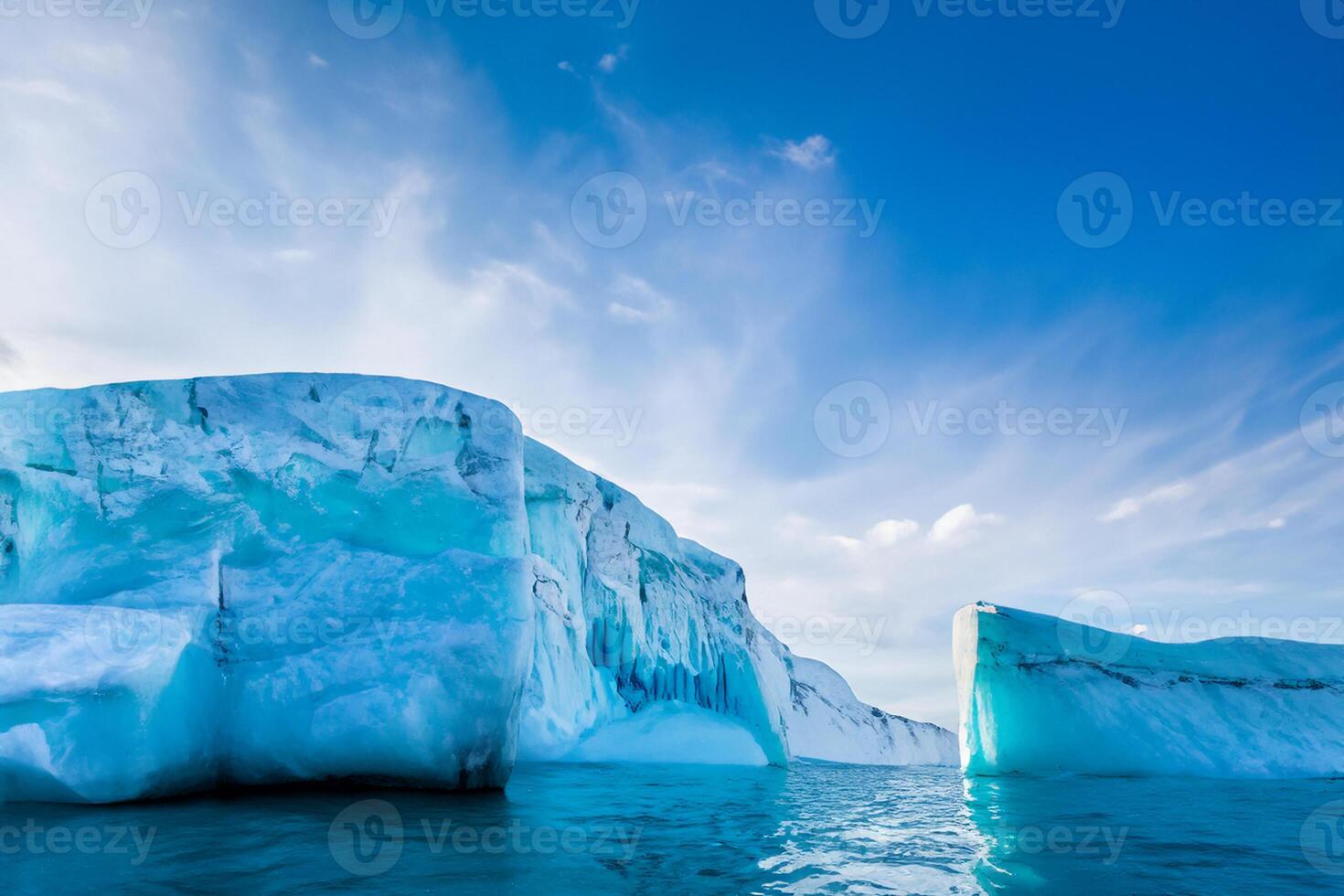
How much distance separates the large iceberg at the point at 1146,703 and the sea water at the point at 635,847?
8.86 metres

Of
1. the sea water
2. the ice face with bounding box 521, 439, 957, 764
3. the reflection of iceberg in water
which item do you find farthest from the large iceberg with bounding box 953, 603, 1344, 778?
the sea water

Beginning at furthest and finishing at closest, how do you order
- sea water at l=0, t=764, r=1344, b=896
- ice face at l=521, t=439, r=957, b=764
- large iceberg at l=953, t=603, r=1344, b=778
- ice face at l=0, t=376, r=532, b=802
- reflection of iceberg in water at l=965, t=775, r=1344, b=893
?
large iceberg at l=953, t=603, r=1344, b=778 < ice face at l=521, t=439, r=957, b=764 < ice face at l=0, t=376, r=532, b=802 < reflection of iceberg in water at l=965, t=775, r=1344, b=893 < sea water at l=0, t=764, r=1344, b=896

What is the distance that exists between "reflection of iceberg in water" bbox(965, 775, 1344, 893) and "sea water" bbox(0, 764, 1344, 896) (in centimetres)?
3

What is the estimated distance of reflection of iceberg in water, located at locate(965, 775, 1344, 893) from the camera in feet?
15.6

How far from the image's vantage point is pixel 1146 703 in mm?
18156

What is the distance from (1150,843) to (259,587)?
9.63m

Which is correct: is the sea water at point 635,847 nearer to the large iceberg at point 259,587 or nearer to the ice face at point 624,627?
the large iceberg at point 259,587

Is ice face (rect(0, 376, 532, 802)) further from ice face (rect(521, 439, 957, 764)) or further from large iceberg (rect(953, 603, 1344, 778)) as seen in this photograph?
large iceberg (rect(953, 603, 1344, 778))

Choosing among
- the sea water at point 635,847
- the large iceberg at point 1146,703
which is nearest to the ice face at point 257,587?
the sea water at point 635,847

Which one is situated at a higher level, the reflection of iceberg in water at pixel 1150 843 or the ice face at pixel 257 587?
the ice face at pixel 257 587

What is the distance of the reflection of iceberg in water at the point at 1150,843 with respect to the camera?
4.75 meters

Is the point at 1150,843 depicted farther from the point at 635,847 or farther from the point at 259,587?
the point at 259,587

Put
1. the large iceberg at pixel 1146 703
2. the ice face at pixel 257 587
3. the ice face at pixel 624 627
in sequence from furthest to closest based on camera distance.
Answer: the large iceberg at pixel 1146 703 < the ice face at pixel 624 627 < the ice face at pixel 257 587

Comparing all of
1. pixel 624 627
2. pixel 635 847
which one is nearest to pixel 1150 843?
pixel 635 847
